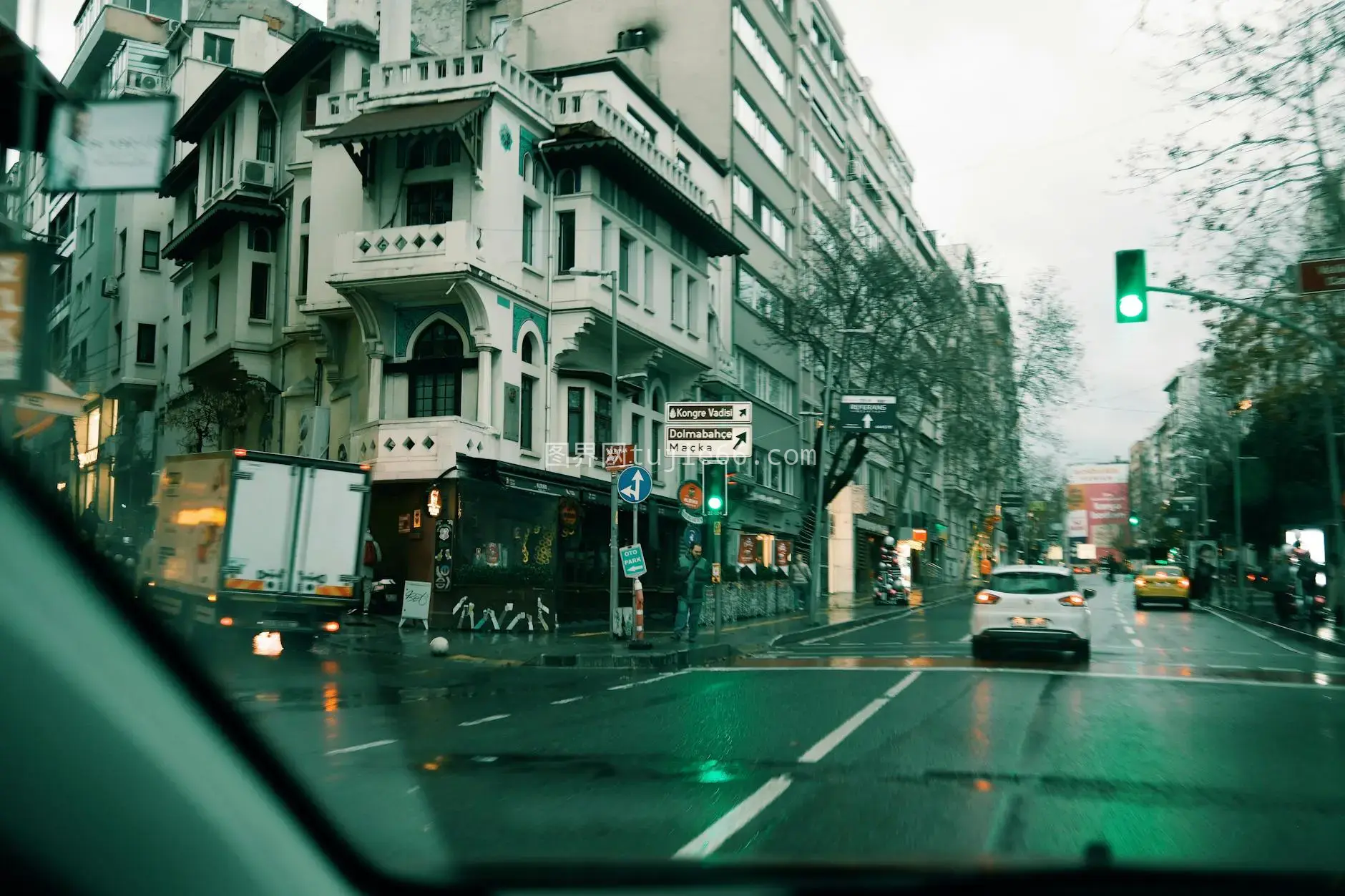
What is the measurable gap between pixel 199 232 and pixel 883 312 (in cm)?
3574

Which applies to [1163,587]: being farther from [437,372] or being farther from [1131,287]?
[1131,287]

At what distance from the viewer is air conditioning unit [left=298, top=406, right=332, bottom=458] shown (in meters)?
29.2

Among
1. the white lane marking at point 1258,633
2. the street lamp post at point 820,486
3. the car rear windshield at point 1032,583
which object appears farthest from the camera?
the street lamp post at point 820,486

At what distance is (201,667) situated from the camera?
6.35 feet

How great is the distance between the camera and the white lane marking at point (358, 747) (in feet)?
29.1

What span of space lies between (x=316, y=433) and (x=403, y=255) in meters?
5.27

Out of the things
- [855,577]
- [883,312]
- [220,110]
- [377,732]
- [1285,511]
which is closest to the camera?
[220,110]

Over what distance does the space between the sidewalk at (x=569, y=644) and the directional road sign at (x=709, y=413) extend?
434cm

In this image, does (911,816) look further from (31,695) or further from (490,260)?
(490,260)

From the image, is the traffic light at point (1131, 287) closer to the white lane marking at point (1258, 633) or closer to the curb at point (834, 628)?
the white lane marking at point (1258, 633)

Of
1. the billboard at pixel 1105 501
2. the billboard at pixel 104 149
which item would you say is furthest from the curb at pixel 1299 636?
the billboard at pixel 1105 501

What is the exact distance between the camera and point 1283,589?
33.0 m

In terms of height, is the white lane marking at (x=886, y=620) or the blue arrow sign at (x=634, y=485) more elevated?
the blue arrow sign at (x=634, y=485)

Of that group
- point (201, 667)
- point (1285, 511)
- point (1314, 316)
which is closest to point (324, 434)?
point (1314, 316)
